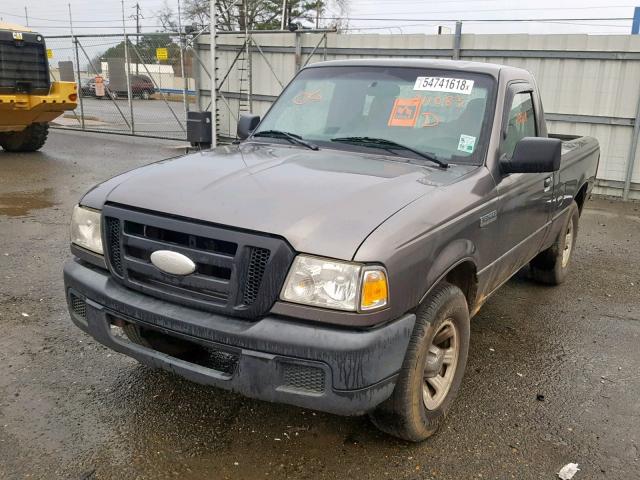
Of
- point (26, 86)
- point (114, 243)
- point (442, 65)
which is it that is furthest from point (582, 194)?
point (26, 86)

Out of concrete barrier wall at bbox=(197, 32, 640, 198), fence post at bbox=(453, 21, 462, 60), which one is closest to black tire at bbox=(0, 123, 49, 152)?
concrete barrier wall at bbox=(197, 32, 640, 198)

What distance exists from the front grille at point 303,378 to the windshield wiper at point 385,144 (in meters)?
1.52

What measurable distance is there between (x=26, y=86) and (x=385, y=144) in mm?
10587

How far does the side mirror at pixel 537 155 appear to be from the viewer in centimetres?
322

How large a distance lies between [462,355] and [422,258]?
0.87 metres

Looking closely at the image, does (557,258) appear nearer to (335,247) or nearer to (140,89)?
(335,247)

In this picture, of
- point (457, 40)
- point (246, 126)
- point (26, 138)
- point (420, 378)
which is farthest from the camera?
point (26, 138)

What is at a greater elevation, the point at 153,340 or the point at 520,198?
the point at 520,198

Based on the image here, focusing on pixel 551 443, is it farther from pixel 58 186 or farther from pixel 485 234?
pixel 58 186

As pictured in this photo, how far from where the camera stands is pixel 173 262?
99.0 inches

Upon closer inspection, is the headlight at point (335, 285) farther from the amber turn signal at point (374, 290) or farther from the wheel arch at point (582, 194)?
the wheel arch at point (582, 194)

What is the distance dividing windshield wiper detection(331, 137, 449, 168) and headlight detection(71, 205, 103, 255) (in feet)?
4.91

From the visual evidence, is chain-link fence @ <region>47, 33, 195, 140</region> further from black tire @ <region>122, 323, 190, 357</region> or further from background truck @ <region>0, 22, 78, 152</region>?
black tire @ <region>122, 323, 190, 357</region>

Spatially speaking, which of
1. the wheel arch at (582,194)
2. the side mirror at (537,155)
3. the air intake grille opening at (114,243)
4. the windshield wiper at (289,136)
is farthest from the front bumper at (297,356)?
the wheel arch at (582,194)
